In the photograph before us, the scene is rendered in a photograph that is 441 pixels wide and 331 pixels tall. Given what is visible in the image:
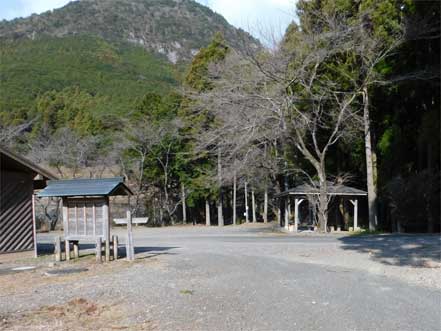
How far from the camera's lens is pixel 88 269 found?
1087cm

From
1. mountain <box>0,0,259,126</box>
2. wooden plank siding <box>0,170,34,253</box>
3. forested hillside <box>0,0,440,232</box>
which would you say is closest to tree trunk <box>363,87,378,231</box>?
forested hillside <box>0,0,440,232</box>

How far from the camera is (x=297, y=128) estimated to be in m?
23.7

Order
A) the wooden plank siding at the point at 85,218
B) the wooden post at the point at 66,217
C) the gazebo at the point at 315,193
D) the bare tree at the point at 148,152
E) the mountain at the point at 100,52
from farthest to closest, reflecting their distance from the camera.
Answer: the mountain at the point at 100,52 → the bare tree at the point at 148,152 → the gazebo at the point at 315,193 → the wooden post at the point at 66,217 → the wooden plank siding at the point at 85,218

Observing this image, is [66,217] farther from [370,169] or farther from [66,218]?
[370,169]

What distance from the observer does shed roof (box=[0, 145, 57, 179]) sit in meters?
12.5

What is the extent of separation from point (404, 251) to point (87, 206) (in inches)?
331

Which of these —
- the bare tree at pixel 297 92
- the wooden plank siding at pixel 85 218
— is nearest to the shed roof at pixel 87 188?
the wooden plank siding at pixel 85 218

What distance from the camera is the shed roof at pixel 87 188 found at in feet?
40.9

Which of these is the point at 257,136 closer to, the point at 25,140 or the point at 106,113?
the point at 106,113

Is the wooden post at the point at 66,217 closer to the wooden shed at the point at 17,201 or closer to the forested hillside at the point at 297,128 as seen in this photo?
the wooden shed at the point at 17,201

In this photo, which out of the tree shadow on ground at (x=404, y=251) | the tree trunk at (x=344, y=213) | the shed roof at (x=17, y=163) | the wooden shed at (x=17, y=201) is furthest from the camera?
the tree trunk at (x=344, y=213)

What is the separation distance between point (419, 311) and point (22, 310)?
17.2ft

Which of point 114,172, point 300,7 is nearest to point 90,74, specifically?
point 114,172

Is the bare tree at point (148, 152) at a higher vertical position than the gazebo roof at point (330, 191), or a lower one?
higher
